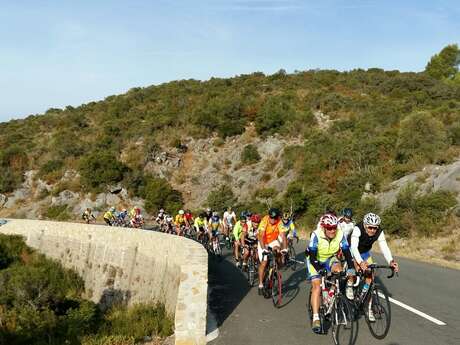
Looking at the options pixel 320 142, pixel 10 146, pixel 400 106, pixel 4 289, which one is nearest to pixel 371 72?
pixel 400 106

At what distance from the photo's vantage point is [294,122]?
48688 millimetres

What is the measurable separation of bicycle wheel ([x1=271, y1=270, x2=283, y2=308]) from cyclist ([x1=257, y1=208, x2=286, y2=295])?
265mm

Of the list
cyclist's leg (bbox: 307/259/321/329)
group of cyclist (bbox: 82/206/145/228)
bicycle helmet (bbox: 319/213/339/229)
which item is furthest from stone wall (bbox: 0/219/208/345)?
group of cyclist (bbox: 82/206/145/228)

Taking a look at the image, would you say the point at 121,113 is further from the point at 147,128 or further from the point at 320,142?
the point at 320,142

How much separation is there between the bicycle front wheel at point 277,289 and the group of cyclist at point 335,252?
92.7 inches

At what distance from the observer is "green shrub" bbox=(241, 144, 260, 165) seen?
153 ft

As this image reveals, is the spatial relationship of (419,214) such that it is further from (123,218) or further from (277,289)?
(123,218)

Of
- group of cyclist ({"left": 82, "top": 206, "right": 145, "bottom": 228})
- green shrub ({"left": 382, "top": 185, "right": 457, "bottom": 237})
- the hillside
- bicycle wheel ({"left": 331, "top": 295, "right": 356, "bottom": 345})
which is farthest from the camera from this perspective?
the hillside

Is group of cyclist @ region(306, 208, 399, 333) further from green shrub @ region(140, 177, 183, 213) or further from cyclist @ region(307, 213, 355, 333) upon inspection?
green shrub @ region(140, 177, 183, 213)

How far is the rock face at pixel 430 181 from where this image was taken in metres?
23.7

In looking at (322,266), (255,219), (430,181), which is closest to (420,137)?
(430,181)

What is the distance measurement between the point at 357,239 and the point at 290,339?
1.88 metres

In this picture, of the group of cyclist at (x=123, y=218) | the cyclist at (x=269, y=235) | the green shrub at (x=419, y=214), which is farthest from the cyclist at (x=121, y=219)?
the cyclist at (x=269, y=235)

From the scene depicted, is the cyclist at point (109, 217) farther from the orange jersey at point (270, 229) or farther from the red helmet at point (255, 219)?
the orange jersey at point (270, 229)
